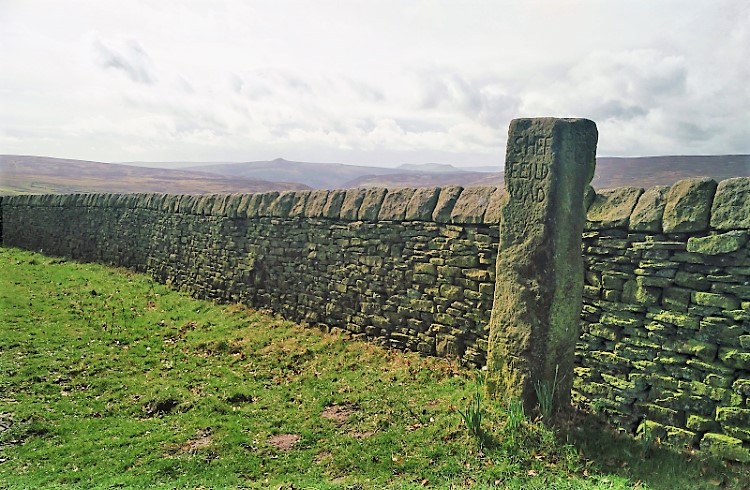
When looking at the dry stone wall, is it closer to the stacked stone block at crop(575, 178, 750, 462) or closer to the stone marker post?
the stacked stone block at crop(575, 178, 750, 462)

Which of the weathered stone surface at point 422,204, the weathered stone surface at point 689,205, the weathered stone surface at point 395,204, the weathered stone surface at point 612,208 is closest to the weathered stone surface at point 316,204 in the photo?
the weathered stone surface at point 395,204

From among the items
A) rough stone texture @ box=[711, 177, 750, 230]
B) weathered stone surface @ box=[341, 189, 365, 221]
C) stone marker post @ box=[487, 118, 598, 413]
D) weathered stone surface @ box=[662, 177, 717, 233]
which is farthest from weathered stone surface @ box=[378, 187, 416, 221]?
rough stone texture @ box=[711, 177, 750, 230]

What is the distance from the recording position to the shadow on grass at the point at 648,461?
439cm

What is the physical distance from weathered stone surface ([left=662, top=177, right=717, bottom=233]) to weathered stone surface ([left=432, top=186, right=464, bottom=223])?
8.92ft

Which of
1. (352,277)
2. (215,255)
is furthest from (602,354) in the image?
(215,255)

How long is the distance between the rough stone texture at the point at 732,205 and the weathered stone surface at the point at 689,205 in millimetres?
69

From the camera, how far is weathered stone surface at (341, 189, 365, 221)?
27.7 ft

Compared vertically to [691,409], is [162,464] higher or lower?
lower

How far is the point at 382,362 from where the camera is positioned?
293 inches

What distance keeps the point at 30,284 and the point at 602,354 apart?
12.9m

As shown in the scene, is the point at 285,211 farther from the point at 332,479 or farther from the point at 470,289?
the point at 332,479

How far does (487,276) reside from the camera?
6711 millimetres

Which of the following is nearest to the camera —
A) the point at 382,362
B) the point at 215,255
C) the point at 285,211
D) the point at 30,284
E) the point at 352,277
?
the point at 382,362

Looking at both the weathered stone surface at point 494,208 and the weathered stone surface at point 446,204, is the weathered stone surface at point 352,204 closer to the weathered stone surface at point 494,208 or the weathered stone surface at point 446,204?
the weathered stone surface at point 446,204
